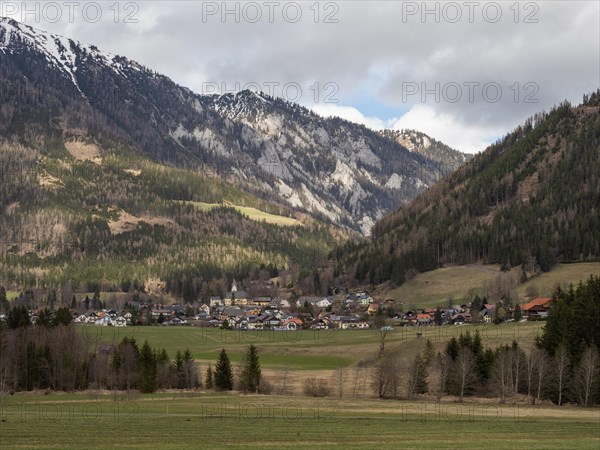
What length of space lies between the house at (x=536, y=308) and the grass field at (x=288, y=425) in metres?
97.7

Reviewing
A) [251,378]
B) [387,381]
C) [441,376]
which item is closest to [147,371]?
[251,378]

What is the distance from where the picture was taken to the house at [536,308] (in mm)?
181750

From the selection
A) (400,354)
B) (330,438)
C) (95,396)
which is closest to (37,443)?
(330,438)

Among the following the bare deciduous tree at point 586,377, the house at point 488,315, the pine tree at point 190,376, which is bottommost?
the pine tree at point 190,376

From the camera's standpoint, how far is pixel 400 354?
432ft

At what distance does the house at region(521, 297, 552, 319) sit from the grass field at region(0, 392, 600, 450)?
9767 centimetres

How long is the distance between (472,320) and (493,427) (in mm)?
131896

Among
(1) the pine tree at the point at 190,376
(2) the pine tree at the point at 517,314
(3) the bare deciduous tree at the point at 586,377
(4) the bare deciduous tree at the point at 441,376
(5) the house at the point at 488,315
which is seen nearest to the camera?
(3) the bare deciduous tree at the point at 586,377

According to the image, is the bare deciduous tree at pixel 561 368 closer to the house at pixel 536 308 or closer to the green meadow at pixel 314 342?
the green meadow at pixel 314 342

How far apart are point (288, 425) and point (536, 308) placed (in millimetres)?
138316

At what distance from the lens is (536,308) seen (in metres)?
186

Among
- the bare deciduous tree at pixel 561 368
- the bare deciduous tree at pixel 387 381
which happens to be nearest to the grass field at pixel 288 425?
the bare deciduous tree at pixel 561 368

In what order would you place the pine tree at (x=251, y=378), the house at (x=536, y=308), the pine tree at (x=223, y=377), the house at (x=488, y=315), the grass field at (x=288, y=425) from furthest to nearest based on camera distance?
1. the house at (x=488, y=315)
2. the house at (x=536, y=308)
3. the pine tree at (x=223, y=377)
4. the pine tree at (x=251, y=378)
5. the grass field at (x=288, y=425)

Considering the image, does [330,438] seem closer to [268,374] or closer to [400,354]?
[268,374]
